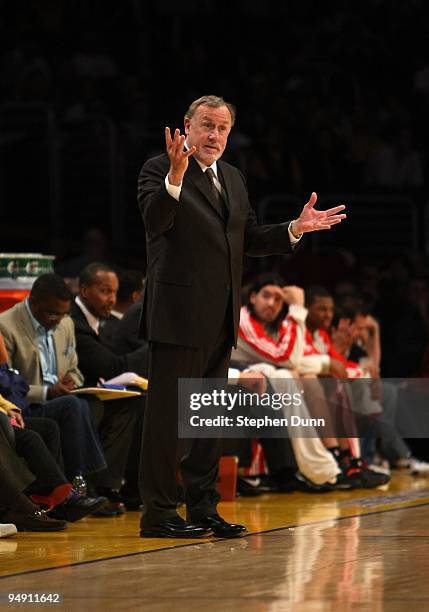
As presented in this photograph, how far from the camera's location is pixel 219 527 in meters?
5.81

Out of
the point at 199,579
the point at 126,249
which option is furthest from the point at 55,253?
the point at 199,579

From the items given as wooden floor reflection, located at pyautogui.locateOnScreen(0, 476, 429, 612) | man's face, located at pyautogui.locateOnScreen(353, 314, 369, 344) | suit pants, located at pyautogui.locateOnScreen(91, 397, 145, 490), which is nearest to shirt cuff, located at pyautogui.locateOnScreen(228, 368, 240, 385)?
suit pants, located at pyautogui.locateOnScreen(91, 397, 145, 490)

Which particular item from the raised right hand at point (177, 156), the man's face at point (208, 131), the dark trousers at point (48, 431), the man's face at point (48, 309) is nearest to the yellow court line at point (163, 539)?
the dark trousers at point (48, 431)

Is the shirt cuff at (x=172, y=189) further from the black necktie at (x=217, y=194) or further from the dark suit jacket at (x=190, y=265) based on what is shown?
the black necktie at (x=217, y=194)

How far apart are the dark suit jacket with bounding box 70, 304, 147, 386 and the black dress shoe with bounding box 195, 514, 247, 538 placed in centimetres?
180

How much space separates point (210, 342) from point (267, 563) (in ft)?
3.32

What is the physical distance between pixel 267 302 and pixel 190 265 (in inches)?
116

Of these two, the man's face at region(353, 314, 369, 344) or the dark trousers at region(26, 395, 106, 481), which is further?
the man's face at region(353, 314, 369, 344)

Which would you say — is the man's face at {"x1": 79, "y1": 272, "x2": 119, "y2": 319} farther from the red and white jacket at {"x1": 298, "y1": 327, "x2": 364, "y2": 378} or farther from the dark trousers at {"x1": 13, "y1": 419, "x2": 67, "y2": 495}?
the red and white jacket at {"x1": 298, "y1": 327, "x2": 364, "y2": 378}

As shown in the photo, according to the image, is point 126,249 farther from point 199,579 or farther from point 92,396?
point 199,579

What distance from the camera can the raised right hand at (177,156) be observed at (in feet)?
17.6

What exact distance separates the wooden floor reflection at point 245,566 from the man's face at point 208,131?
1552 mm

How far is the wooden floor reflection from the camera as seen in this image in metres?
4.37

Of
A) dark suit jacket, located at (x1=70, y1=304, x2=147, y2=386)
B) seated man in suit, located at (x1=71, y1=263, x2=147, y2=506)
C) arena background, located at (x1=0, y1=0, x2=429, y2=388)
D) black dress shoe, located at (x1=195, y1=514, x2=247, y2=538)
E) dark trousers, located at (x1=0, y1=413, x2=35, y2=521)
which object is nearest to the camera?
black dress shoe, located at (x1=195, y1=514, x2=247, y2=538)
